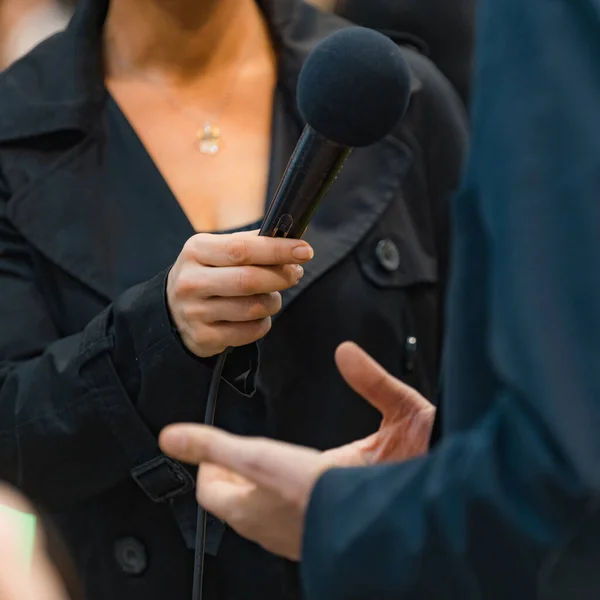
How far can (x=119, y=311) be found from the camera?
55 centimetres

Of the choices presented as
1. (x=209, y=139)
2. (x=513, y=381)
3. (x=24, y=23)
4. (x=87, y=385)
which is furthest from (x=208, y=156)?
(x=24, y=23)

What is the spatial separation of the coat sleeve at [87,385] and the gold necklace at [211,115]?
7.5 inches

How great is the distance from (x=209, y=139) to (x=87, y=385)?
0.86ft

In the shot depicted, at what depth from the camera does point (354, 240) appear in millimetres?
645

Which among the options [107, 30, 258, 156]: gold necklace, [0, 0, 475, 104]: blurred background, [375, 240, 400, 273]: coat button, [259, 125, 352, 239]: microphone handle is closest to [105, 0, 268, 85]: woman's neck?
[107, 30, 258, 156]: gold necklace

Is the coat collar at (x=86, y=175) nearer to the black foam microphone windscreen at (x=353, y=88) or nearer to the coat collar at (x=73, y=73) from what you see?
Result: the coat collar at (x=73, y=73)

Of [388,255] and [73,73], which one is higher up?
[73,73]

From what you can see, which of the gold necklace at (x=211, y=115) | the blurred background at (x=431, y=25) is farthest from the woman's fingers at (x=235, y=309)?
the blurred background at (x=431, y=25)

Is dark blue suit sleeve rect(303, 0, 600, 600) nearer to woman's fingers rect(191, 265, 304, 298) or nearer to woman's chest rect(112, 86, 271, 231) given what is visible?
woman's fingers rect(191, 265, 304, 298)

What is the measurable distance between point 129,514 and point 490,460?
443 mm

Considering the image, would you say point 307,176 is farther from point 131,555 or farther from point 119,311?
point 131,555

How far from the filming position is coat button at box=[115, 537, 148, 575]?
639 mm

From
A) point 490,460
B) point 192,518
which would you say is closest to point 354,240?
point 192,518

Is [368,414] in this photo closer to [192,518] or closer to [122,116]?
[192,518]
